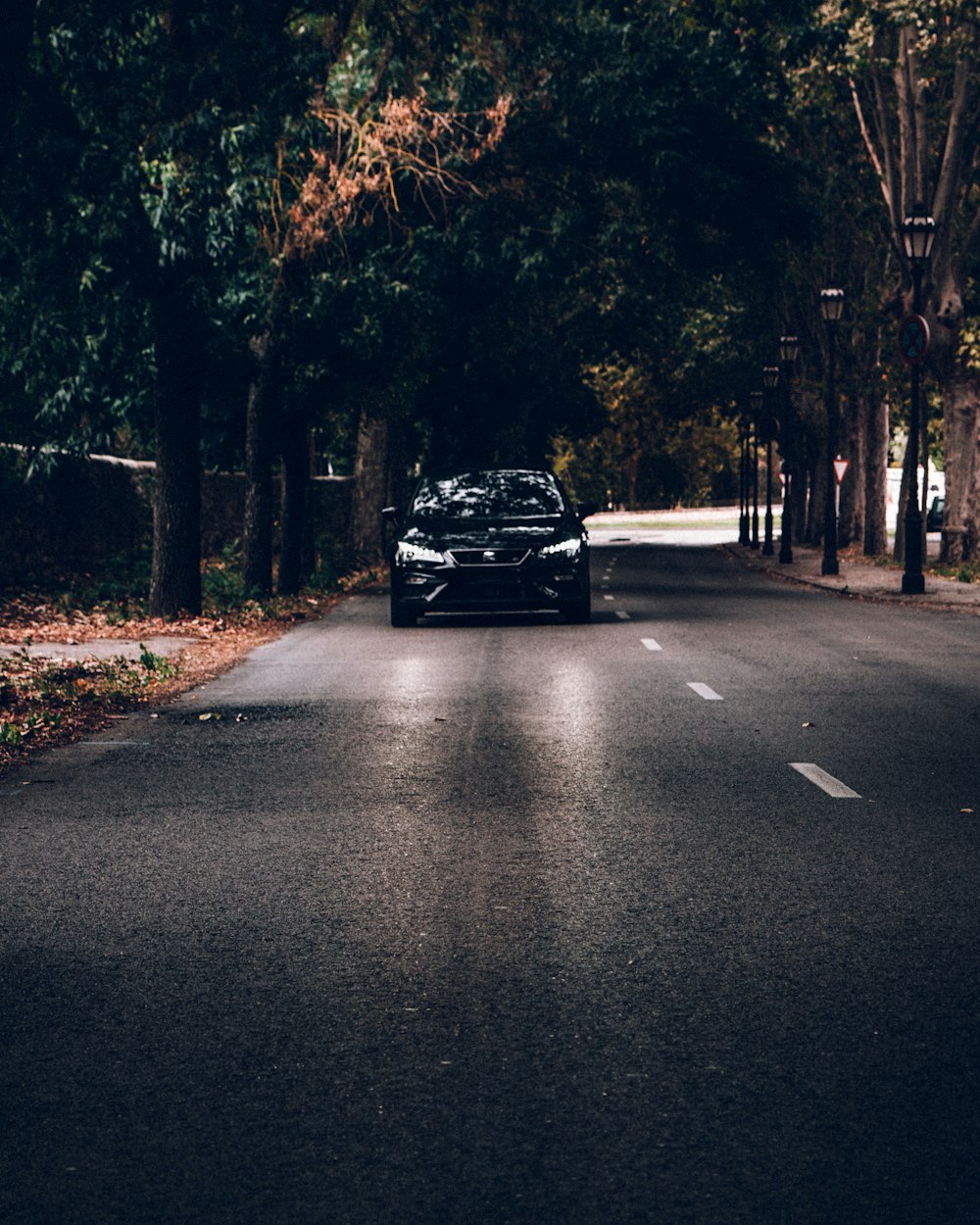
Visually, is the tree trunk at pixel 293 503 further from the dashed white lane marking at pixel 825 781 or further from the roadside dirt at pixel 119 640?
the dashed white lane marking at pixel 825 781

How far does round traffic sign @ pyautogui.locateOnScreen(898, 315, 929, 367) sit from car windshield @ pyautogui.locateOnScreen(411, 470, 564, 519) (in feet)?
27.3

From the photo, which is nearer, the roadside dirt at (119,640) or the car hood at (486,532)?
the roadside dirt at (119,640)

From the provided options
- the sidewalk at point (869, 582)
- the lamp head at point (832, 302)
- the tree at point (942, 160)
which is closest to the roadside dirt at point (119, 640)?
the sidewalk at point (869, 582)

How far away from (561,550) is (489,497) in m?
1.72

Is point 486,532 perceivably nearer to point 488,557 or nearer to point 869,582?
point 488,557

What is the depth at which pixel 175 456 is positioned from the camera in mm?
23766

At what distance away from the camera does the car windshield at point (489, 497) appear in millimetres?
22312

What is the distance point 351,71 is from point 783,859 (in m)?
21.2

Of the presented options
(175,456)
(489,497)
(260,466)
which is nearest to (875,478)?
(260,466)

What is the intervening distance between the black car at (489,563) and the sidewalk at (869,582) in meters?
7.31

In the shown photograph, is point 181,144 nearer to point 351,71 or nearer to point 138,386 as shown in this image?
point 351,71

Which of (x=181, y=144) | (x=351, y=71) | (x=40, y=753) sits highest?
(x=351, y=71)

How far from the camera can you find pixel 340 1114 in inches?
179

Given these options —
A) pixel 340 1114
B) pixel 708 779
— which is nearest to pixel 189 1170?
pixel 340 1114
